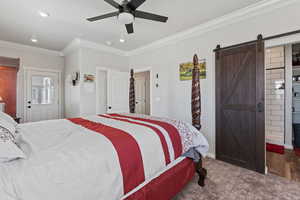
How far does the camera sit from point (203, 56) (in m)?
2.95

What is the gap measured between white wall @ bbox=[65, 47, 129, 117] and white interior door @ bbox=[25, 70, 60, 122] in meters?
0.48

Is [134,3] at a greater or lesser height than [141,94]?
greater

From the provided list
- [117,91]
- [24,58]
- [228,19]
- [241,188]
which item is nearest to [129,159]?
[241,188]

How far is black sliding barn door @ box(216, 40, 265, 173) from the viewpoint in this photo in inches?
88.8

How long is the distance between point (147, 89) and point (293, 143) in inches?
174

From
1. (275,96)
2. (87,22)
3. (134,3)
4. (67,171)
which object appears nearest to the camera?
(67,171)

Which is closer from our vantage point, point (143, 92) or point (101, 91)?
point (101, 91)

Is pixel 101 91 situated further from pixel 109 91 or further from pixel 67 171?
pixel 67 171

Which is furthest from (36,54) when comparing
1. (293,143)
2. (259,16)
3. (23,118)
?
(293,143)

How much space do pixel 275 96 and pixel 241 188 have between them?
8.48ft

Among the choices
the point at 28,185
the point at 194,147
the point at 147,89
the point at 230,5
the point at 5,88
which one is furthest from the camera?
the point at 147,89

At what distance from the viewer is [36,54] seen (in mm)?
4230

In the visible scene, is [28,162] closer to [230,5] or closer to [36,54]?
[230,5]

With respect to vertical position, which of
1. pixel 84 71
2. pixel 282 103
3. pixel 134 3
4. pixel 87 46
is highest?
pixel 87 46
